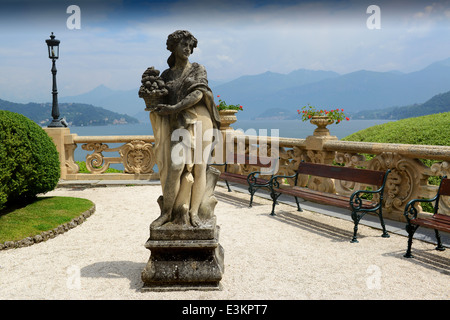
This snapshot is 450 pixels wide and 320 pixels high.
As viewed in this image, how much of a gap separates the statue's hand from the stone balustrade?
4.12m

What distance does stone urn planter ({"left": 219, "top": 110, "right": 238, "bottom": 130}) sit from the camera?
10609mm

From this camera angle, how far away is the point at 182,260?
4184mm

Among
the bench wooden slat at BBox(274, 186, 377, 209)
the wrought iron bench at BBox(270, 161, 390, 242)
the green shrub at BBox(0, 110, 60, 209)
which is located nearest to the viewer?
the wrought iron bench at BBox(270, 161, 390, 242)

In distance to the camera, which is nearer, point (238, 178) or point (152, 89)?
point (152, 89)

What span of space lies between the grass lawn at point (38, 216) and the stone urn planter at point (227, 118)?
4.29 meters

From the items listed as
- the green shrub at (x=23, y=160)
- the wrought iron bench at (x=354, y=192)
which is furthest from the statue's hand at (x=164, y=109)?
the green shrub at (x=23, y=160)

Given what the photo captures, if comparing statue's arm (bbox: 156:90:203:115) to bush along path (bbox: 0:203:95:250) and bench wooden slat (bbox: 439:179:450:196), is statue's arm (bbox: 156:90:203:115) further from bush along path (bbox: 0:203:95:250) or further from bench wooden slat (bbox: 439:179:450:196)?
bench wooden slat (bbox: 439:179:450:196)

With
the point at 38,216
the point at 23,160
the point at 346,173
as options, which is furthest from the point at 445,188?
the point at 23,160

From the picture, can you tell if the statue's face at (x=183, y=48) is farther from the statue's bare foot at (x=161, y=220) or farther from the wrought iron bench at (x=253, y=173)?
the wrought iron bench at (x=253, y=173)

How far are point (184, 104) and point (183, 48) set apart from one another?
2.11ft

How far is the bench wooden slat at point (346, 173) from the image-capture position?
6250 millimetres

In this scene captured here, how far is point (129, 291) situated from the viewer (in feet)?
13.4

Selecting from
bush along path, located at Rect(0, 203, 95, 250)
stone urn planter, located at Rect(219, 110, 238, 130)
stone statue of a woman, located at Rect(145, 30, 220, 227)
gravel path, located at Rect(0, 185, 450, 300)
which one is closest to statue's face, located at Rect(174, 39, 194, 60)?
stone statue of a woman, located at Rect(145, 30, 220, 227)

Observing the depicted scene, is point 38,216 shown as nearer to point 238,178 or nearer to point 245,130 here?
point 238,178
